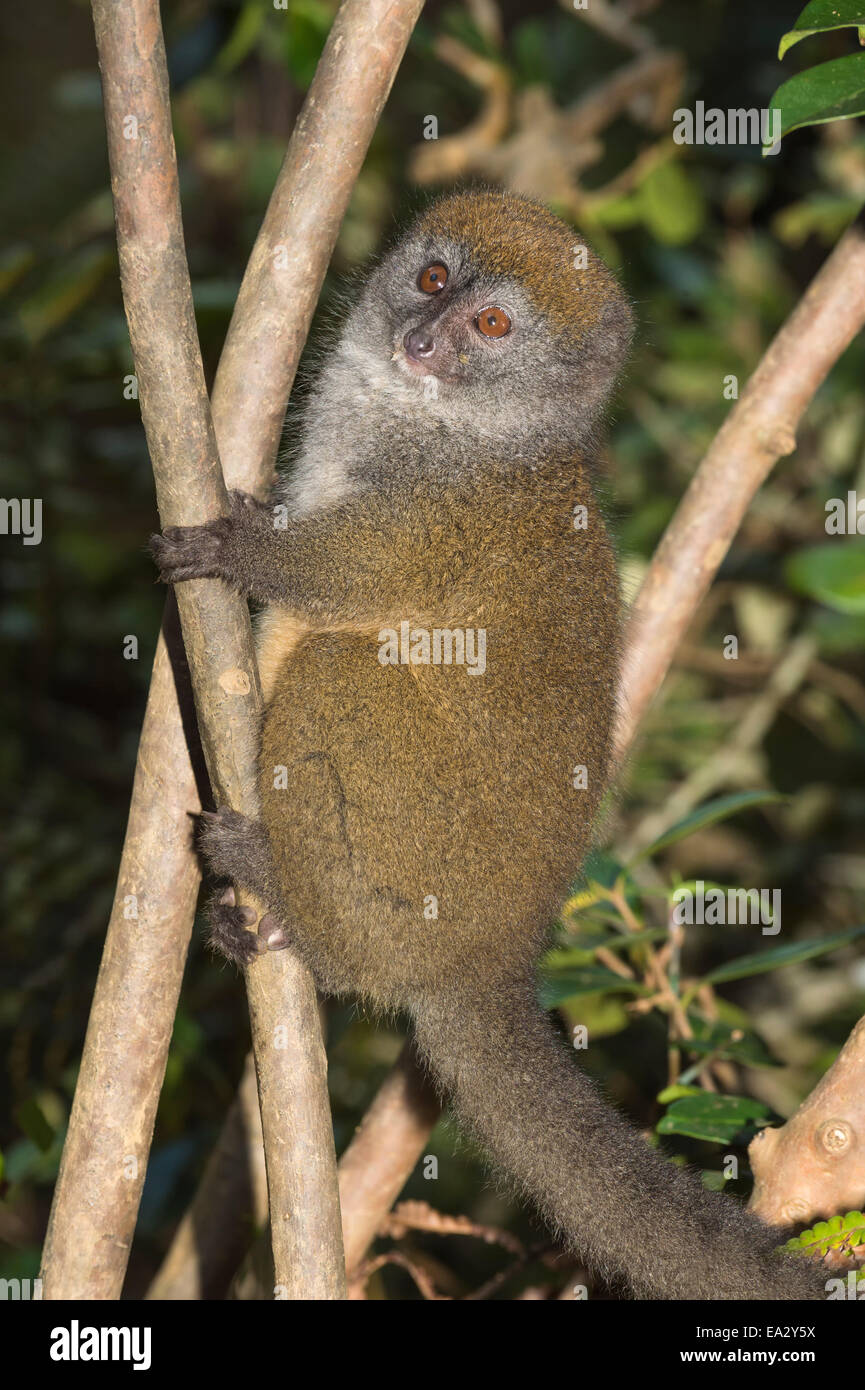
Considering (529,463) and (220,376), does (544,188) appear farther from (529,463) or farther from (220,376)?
(220,376)

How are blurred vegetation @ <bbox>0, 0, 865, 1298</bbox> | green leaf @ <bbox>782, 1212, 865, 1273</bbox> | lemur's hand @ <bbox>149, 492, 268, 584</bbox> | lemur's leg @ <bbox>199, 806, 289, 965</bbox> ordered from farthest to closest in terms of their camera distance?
blurred vegetation @ <bbox>0, 0, 865, 1298</bbox> → lemur's leg @ <bbox>199, 806, 289, 965</bbox> → lemur's hand @ <bbox>149, 492, 268, 584</bbox> → green leaf @ <bbox>782, 1212, 865, 1273</bbox>

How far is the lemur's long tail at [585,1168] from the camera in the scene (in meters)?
3.15

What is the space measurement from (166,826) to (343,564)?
955mm

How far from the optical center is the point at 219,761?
324 centimetres

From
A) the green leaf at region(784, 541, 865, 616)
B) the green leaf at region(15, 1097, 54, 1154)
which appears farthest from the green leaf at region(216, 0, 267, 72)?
the green leaf at region(15, 1097, 54, 1154)

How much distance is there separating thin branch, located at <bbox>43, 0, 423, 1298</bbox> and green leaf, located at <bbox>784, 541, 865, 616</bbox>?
1.85 m

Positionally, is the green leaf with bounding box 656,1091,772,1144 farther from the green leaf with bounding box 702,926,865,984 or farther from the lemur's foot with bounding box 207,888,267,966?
the lemur's foot with bounding box 207,888,267,966

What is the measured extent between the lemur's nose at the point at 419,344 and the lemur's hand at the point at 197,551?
1247 millimetres

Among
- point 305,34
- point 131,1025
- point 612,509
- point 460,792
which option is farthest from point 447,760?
point 305,34

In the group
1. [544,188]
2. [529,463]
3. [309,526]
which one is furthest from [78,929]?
[544,188]

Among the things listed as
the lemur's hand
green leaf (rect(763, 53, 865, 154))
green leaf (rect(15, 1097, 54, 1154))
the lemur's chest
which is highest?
green leaf (rect(763, 53, 865, 154))

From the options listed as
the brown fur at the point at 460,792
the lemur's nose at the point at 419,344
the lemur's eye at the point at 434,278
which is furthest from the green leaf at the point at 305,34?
the brown fur at the point at 460,792

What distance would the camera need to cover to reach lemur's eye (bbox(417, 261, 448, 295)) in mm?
4656
